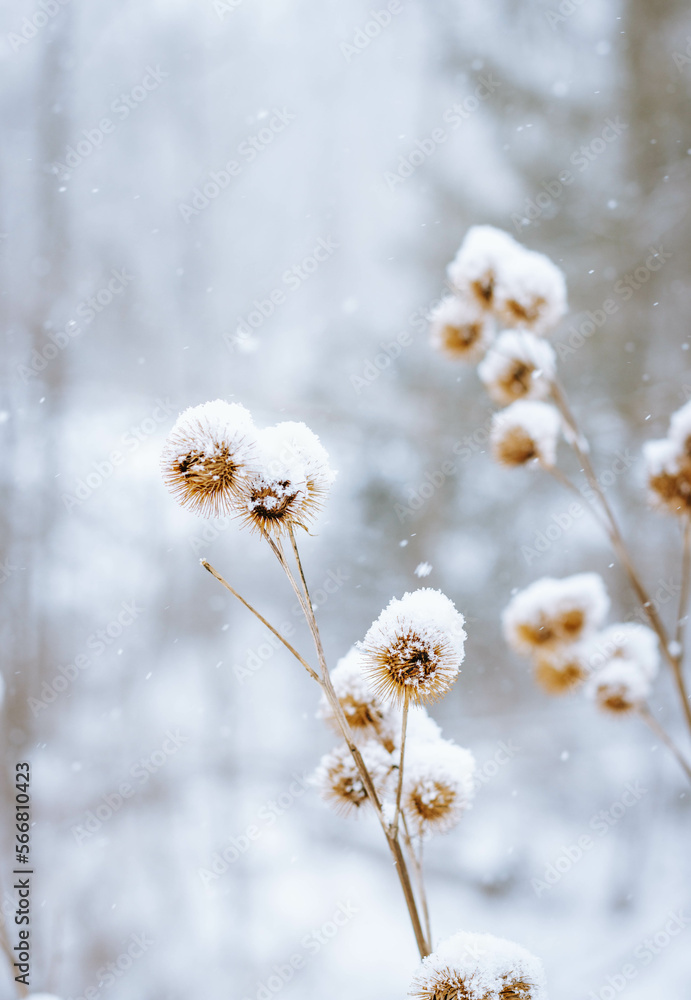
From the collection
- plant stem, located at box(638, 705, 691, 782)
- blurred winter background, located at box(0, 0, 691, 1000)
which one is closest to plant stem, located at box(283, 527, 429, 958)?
plant stem, located at box(638, 705, 691, 782)

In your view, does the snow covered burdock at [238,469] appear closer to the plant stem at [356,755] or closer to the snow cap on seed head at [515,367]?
the plant stem at [356,755]

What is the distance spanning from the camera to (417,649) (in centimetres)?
24

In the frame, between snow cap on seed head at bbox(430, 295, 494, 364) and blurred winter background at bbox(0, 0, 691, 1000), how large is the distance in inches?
33.3

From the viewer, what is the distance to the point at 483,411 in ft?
5.16

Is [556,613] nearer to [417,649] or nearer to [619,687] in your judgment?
[619,687]

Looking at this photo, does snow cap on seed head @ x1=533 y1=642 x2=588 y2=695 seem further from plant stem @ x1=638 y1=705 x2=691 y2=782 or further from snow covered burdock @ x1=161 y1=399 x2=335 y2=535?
snow covered burdock @ x1=161 y1=399 x2=335 y2=535

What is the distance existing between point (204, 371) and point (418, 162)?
0.81 meters

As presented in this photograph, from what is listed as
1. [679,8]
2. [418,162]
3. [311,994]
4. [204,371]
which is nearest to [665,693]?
[311,994]

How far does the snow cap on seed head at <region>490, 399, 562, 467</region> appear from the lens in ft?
1.73

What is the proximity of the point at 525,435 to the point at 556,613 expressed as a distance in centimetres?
17

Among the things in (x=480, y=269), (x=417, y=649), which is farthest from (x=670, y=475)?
(x=417, y=649)

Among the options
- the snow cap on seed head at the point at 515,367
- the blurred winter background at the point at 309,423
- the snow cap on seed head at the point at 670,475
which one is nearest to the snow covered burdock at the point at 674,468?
the snow cap on seed head at the point at 670,475

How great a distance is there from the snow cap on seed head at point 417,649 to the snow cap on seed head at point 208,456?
3.3 inches

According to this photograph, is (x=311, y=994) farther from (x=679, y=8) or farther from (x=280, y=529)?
(x=679, y=8)
